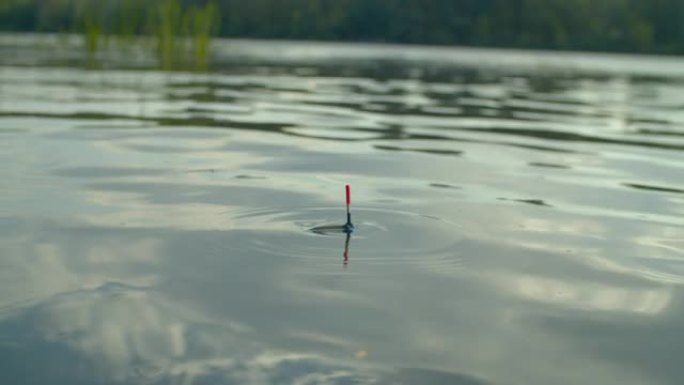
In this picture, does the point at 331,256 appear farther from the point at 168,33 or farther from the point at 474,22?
the point at 474,22

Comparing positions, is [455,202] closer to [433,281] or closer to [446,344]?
[433,281]

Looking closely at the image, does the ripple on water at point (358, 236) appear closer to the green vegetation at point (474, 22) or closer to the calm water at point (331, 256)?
the calm water at point (331, 256)

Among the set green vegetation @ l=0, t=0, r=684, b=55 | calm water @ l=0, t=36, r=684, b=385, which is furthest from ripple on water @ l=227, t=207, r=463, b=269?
green vegetation @ l=0, t=0, r=684, b=55

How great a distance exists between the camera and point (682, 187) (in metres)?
7.61

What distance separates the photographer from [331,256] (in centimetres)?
461

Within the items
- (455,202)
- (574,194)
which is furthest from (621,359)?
(574,194)

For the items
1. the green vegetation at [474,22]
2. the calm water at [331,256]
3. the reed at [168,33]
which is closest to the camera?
the calm water at [331,256]

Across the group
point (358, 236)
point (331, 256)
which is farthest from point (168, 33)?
point (331, 256)

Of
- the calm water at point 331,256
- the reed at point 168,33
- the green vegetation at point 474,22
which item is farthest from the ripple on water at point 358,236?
the green vegetation at point 474,22

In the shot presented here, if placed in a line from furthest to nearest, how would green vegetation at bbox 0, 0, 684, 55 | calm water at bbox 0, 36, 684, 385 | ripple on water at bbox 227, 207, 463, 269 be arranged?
green vegetation at bbox 0, 0, 684, 55, ripple on water at bbox 227, 207, 463, 269, calm water at bbox 0, 36, 684, 385

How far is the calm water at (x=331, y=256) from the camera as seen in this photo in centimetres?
326

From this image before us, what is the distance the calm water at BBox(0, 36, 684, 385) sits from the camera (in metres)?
3.26

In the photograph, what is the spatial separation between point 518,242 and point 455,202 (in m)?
1.17

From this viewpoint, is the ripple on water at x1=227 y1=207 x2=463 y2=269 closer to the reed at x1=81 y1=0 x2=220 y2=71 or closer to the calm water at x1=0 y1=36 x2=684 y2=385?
the calm water at x1=0 y1=36 x2=684 y2=385
